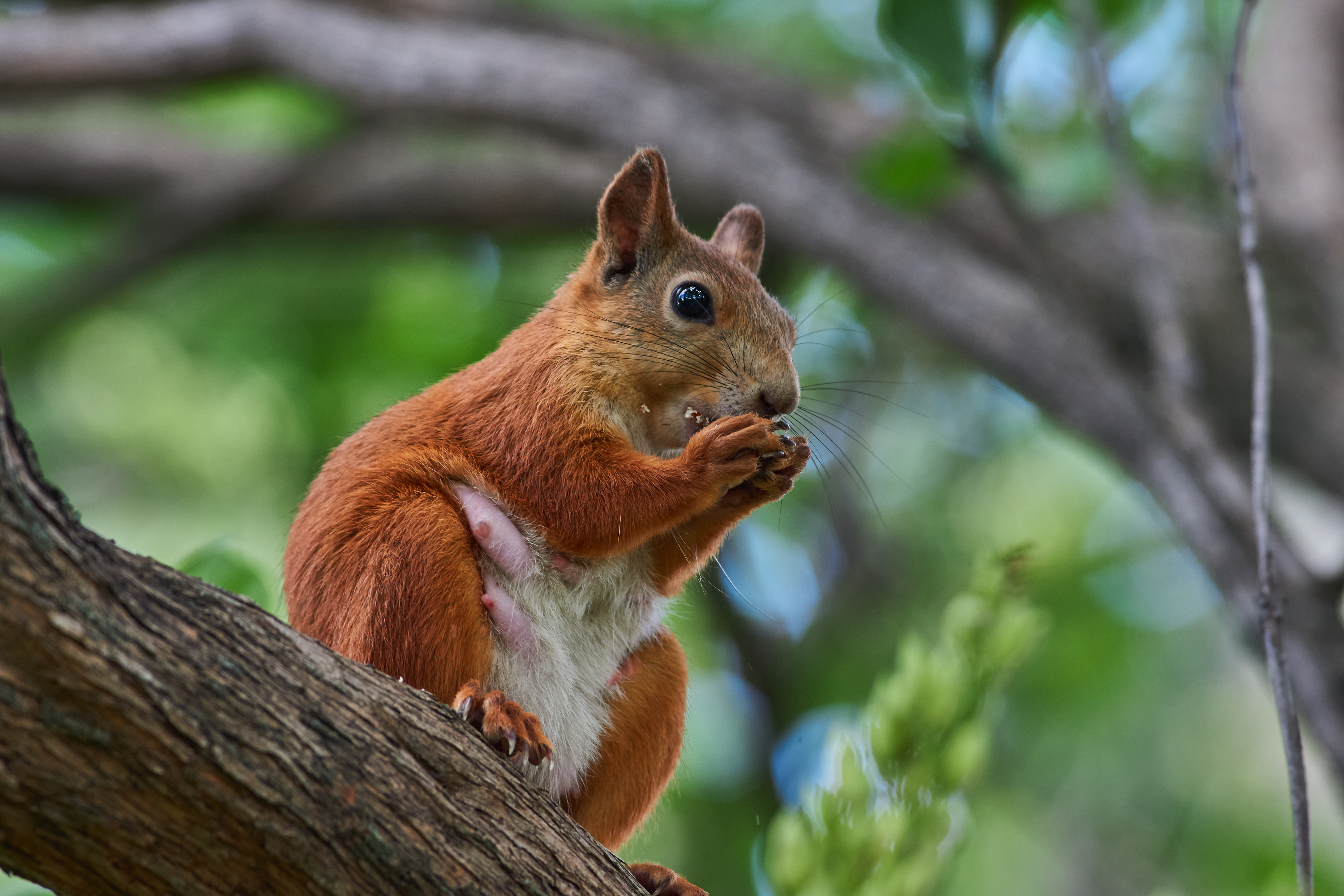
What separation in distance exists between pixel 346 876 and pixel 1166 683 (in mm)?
7009

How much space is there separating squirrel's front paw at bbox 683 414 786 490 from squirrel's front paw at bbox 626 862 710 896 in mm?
762

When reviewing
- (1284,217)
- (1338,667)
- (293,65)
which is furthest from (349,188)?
(1338,667)

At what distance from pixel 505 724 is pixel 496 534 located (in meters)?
0.47

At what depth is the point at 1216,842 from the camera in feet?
20.5

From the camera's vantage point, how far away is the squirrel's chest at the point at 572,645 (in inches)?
93.4

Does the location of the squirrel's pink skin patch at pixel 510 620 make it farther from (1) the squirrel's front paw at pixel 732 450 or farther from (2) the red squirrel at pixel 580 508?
(1) the squirrel's front paw at pixel 732 450

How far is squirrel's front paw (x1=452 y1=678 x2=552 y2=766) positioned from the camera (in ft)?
6.49

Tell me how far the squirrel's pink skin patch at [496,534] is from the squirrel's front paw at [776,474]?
44cm

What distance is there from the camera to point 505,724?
6.56 ft

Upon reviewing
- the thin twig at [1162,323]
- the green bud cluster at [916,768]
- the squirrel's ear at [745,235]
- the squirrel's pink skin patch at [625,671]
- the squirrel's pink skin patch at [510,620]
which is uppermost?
the thin twig at [1162,323]

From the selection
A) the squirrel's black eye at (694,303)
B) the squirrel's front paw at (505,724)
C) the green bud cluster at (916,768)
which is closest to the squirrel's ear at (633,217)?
the squirrel's black eye at (694,303)

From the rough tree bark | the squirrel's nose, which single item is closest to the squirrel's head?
the squirrel's nose

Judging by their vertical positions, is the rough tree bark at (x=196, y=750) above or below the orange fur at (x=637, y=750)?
below

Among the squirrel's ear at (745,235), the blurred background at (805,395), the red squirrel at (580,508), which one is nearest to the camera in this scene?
the red squirrel at (580,508)
